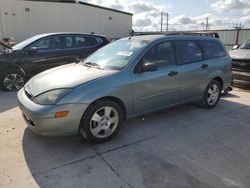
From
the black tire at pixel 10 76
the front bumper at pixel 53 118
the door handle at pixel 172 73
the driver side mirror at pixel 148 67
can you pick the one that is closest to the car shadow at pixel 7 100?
the black tire at pixel 10 76

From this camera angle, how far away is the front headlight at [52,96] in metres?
3.28

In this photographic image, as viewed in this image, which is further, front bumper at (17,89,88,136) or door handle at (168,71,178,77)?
door handle at (168,71,178,77)

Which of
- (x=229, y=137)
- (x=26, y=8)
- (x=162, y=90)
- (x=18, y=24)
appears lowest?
(x=229, y=137)

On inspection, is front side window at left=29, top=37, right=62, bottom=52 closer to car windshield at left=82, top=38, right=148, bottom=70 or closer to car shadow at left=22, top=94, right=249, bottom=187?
car windshield at left=82, top=38, right=148, bottom=70

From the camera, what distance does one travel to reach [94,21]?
68.6ft

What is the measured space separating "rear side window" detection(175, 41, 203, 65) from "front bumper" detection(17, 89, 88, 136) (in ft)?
7.25

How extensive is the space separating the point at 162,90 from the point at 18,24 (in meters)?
15.8

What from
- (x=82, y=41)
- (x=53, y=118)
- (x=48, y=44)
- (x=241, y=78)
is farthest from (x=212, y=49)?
(x=48, y=44)

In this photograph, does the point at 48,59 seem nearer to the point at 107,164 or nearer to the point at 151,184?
the point at 107,164

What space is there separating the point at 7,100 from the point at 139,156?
4.09 metres

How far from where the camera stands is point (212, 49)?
212 inches

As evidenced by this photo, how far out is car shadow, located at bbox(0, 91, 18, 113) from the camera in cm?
539

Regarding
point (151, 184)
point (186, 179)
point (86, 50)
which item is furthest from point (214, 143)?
point (86, 50)

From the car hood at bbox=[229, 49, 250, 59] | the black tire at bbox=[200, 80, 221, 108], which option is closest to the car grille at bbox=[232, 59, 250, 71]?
the car hood at bbox=[229, 49, 250, 59]
